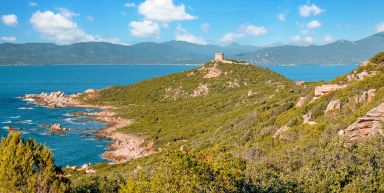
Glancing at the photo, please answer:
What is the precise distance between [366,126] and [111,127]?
79.1 meters

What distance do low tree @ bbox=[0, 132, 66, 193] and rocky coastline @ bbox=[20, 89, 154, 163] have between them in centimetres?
4662

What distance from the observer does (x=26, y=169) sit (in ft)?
82.3

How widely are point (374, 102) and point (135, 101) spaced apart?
112777 mm

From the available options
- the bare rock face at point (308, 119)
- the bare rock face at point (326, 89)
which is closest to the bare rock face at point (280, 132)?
the bare rock face at point (308, 119)

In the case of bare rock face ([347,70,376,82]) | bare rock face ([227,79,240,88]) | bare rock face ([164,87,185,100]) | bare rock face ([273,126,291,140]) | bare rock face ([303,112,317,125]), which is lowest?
bare rock face ([164,87,185,100])

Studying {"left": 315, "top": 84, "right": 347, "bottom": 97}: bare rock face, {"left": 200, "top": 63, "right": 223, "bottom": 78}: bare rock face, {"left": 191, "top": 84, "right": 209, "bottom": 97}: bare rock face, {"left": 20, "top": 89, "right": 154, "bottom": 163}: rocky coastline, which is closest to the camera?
{"left": 315, "top": 84, "right": 347, "bottom": 97}: bare rock face

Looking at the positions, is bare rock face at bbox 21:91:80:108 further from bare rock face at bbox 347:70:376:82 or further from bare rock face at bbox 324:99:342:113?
bare rock face at bbox 324:99:342:113

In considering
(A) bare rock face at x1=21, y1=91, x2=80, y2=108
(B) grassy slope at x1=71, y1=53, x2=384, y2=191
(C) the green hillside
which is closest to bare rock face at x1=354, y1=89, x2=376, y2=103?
(C) the green hillside

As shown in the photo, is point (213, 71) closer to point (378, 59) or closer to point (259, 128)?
point (378, 59)

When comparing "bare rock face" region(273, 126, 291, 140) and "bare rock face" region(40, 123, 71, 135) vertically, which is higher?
"bare rock face" region(273, 126, 291, 140)

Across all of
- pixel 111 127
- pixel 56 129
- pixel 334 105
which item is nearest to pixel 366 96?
pixel 334 105

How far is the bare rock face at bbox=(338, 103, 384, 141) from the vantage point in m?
34.2

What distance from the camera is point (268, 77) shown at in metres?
150

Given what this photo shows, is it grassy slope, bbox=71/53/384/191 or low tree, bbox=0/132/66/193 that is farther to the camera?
grassy slope, bbox=71/53/384/191
